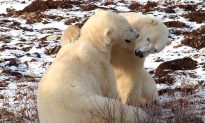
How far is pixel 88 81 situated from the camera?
544 cm

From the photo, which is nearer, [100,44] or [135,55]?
[100,44]

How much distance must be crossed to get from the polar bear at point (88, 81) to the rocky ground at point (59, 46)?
0.45 metres

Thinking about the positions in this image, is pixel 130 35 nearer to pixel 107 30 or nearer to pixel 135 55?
pixel 107 30

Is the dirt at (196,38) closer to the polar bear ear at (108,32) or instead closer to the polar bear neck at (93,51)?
the polar bear ear at (108,32)

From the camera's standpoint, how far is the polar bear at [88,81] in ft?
16.2

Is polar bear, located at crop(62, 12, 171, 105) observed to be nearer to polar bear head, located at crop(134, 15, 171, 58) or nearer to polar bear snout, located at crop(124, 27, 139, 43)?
polar bear head, located at crop(134, 15, 171, 58)

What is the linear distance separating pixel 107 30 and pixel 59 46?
727cm

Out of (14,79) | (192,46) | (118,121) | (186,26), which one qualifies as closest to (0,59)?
(14,79)

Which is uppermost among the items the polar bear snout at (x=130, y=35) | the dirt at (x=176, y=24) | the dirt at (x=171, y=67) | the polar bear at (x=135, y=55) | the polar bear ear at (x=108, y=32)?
the polar bear ear at (x=108, y=32)

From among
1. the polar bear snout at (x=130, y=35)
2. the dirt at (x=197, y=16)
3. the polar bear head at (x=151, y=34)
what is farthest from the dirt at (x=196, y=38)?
the polar bear snout at (x=130, y=35)

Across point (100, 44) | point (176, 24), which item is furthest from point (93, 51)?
point (176, 24)

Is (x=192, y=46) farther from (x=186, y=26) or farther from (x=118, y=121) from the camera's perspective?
(x=118, y=121)

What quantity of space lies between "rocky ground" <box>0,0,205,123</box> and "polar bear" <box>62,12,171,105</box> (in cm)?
50

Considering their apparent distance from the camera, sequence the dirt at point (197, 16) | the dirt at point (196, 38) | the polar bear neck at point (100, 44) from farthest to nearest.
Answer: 1. the dirt at point (197, 16)
2. the dirt at point (196, 38)
3. the polar bear neck at point (100, 44)
